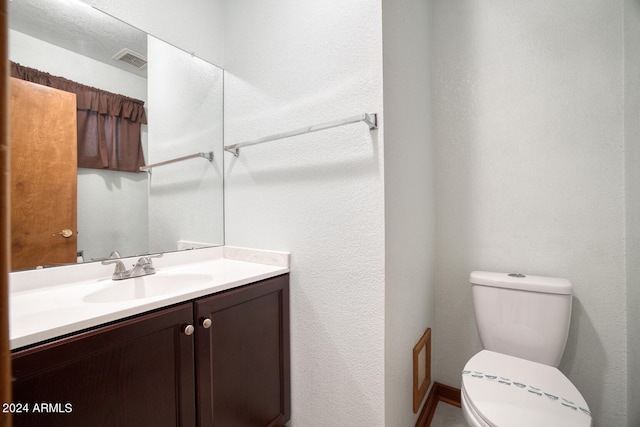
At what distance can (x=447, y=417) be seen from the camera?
1.43 meters

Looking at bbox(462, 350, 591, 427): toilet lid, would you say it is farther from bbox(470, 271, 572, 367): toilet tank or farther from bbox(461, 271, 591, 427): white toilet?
bbox(470, 271, 572, 367): toilet tank

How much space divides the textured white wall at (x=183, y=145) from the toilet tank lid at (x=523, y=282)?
4.68 feet

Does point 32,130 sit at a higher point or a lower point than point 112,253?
higher

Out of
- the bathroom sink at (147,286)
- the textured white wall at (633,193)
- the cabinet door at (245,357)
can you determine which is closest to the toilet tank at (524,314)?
the textured white wall at (633,193)

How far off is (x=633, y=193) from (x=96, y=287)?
2.19 meters

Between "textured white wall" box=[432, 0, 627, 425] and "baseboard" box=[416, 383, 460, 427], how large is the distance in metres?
0.04

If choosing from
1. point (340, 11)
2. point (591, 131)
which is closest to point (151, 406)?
point (340, 11)

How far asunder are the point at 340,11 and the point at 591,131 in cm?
127

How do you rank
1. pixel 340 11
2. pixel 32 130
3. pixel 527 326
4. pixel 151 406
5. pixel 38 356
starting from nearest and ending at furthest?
pixel 38 356 < pixel 151 406 < pixel 32 130 < pixel 340 11 < pixel 527 326

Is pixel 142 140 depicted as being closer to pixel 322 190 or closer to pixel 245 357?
pixel 322 190

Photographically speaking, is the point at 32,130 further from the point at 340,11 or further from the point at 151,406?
the point at 340,11

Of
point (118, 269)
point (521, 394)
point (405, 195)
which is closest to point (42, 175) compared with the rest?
point (118, 269)

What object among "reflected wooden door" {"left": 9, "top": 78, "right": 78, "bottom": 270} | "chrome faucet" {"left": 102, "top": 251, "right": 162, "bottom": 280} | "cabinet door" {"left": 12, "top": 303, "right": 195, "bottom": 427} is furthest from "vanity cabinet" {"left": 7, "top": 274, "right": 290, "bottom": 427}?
"reflected wooden door" {"left": 9, "top": 78, "right": 78, "bottom": 270}

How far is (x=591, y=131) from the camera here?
4.07ft
